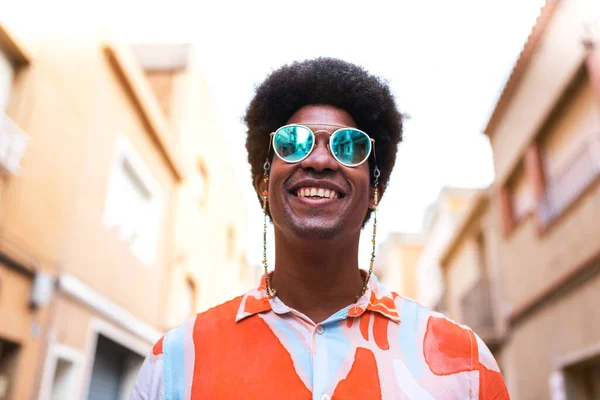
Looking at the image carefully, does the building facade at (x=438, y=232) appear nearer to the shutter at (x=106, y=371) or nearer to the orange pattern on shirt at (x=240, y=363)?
the shutter at (x=106, y=371)

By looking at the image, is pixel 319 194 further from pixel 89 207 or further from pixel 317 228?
pixel 89 207

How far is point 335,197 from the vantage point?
1819mm

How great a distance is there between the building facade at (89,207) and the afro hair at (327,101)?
16.4ft

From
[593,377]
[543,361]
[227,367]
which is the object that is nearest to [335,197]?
[227,367]

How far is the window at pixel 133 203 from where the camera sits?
9891 millimetres

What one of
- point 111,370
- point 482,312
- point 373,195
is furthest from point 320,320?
point 482,312

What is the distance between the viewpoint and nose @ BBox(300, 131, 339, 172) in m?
1.83

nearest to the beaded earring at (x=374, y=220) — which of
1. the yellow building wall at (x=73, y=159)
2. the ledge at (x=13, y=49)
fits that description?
the yellow building wall at (x=73, y=159)

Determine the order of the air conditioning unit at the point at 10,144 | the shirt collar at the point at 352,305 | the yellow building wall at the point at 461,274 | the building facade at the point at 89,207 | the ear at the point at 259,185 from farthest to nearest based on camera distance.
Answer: the yellow building wall at the point at 461,274 → the building facade at the point at 89,207 → the air conditioning unit at the point at 10,144 → the ear at the point at 259,185 → the shirt collar at the point at 352,305

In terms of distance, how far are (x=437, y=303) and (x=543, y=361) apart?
11.0 meters

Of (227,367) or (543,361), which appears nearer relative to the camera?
(227,367)

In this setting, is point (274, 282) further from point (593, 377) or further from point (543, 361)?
point (543, 361)

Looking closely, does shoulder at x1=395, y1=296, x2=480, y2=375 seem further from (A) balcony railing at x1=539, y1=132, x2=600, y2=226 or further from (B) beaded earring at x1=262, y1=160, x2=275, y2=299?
(A) balcony railing at x1=539, y1=132, x2=600, y2=226

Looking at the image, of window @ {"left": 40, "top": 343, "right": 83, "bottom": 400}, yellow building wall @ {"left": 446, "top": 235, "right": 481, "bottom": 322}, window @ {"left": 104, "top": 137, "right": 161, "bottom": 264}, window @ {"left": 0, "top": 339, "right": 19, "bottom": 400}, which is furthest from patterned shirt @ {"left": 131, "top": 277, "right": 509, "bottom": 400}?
yellow building wall @ {"left": 446, "top": 235, "right": 481, "bottom": 322}
